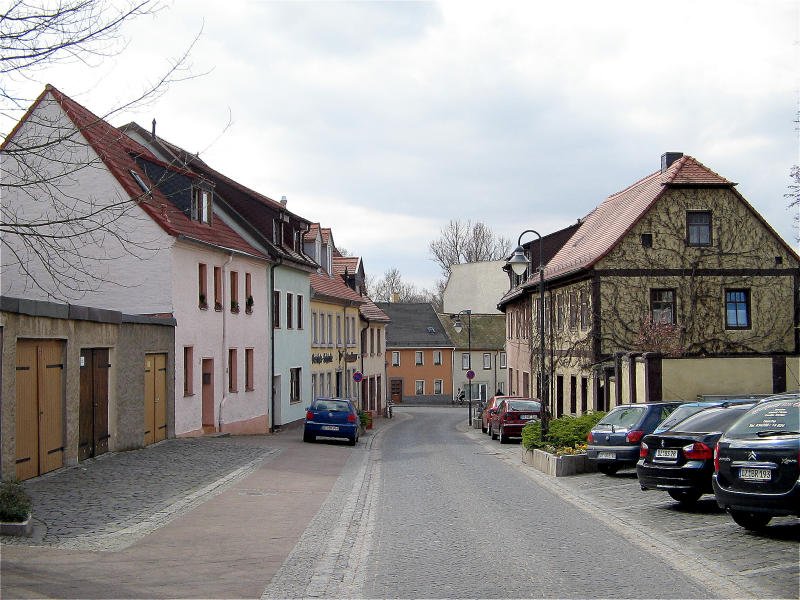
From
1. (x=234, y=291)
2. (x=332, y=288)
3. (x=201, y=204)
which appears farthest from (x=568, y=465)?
(x=332, y=288)

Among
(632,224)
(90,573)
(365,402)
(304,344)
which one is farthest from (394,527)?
(365,402)

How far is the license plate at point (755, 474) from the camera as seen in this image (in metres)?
10.4

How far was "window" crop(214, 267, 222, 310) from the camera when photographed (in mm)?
30609

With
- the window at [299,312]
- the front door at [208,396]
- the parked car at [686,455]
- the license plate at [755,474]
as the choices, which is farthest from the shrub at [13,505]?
the window at [299,312]

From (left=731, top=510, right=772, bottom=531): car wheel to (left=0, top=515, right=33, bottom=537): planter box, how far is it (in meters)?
8.10

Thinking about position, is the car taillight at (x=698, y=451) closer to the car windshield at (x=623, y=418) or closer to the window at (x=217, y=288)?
the car windshield at (x=623, y=418)

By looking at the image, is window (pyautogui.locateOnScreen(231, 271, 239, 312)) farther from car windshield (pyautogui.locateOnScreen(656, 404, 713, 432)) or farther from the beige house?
car windshield (pyautogui.locateOnScreen(656, 404, 713, 432))

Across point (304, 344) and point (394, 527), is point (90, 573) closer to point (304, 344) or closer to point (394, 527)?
point (394, 527)

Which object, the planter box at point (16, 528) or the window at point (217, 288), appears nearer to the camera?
the planter box at point (16, 528)

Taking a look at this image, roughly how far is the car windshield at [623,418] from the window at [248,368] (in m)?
17.2

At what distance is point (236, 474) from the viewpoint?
63.0 ft

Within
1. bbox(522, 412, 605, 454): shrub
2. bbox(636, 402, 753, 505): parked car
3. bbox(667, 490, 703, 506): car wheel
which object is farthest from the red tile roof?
bbox(667, 490, 703, 506): car wheel

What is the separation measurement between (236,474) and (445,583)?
36.4 ft

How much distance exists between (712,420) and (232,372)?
21372mm
